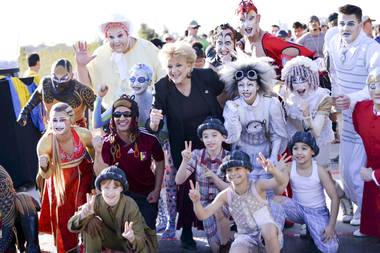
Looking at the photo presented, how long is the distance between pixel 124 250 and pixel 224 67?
161cm

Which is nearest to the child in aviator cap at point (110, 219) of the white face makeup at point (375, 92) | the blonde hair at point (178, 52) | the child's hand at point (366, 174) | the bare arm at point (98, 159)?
the bare arm at point (98, 159)

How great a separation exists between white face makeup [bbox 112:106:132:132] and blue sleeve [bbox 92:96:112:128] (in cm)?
37

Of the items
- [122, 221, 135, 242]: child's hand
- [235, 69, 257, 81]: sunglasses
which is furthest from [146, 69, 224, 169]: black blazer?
[122, 221, 135, 242]: child's hand

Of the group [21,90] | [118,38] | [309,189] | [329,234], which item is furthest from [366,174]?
[21,90]

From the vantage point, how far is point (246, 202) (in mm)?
4207

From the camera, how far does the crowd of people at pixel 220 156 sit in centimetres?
421

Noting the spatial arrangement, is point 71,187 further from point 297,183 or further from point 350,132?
point 350,132

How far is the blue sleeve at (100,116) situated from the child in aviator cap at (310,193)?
5.03 ft

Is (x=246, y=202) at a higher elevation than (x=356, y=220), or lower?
higher

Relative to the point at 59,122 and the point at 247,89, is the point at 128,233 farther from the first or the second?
the point at 247,89

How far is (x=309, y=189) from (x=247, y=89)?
87cm

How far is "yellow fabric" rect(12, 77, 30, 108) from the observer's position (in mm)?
7148

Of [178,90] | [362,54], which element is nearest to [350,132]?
[362,54]

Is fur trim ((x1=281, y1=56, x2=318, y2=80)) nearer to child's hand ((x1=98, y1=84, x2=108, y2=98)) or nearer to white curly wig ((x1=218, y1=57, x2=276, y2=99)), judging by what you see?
white curly wig ((x1=218, y1=57, x2=276, y2=99))
